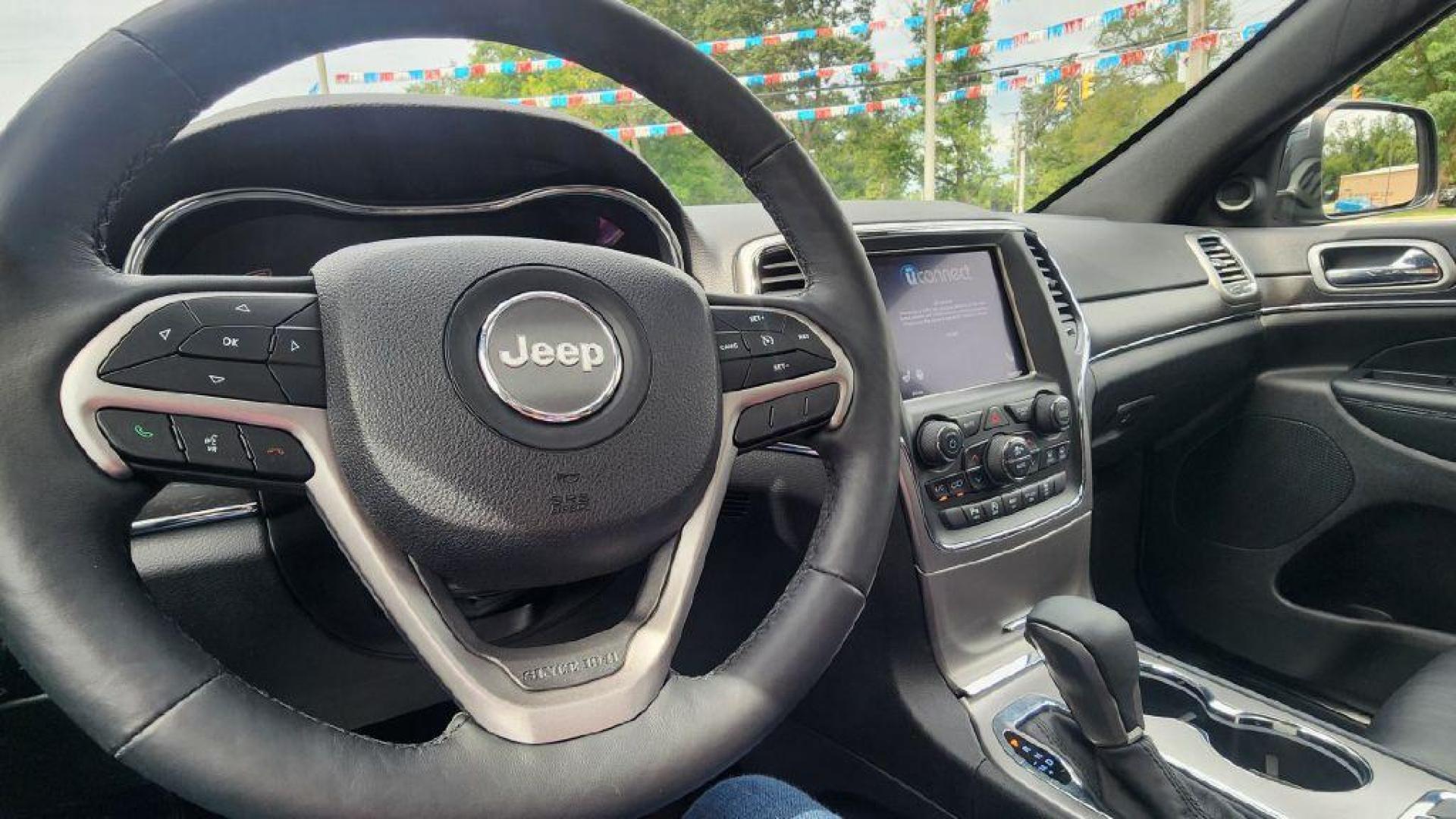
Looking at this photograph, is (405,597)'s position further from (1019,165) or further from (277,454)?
(1019,165)

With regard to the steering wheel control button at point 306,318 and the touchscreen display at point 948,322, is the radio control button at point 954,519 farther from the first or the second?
the steering wheel control button at point 306,318

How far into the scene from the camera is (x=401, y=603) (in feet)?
2.22

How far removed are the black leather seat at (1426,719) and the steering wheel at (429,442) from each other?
0.90 meters

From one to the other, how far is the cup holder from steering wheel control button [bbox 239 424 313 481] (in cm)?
119

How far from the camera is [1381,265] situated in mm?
2014

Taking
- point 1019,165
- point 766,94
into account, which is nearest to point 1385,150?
point 1019,165

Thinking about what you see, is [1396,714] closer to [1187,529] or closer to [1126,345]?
[1126,345]

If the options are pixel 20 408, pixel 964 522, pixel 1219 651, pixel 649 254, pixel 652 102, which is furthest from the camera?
pixel 1219 651

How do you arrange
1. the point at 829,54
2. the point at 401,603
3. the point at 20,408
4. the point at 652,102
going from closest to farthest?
the point at 20,408 → the point at 401,603 → the point at 652,102 → the point at 829,54

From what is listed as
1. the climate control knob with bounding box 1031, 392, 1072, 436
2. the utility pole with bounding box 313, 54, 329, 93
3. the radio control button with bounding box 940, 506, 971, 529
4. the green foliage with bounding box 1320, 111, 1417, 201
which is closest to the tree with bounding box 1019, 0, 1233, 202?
the green foliage with bounding box 1320, 111, 1417, 201

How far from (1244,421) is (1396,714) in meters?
0.94

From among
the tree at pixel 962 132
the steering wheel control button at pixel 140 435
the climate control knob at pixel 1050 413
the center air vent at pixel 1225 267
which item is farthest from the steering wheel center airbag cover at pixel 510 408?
the center air vent at pixel 1225 267

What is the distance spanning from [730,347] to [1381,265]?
71.5 inches

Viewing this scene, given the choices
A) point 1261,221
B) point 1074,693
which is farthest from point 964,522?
point 1261,221
